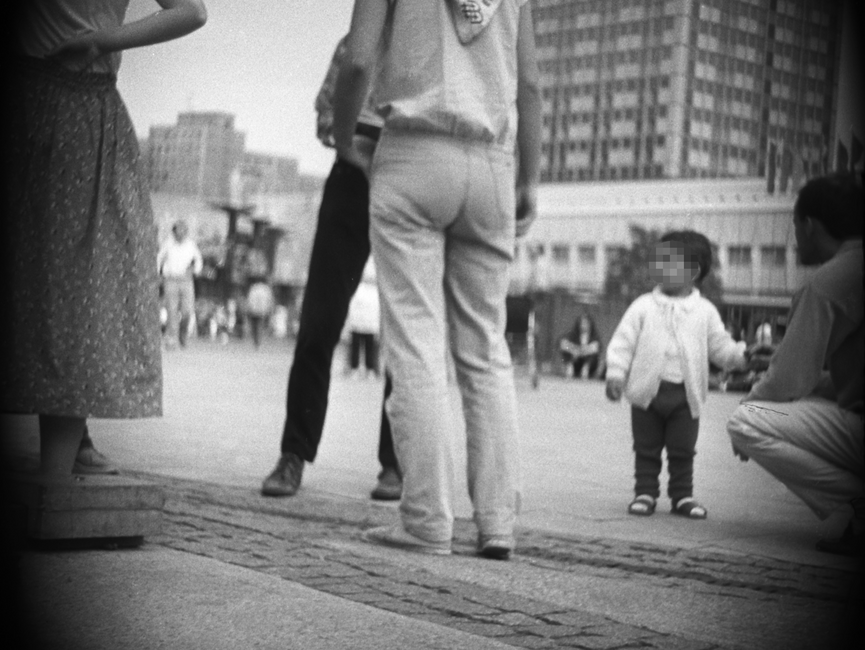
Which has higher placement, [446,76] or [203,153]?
[446,76]

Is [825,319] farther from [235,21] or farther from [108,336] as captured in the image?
[108,336]

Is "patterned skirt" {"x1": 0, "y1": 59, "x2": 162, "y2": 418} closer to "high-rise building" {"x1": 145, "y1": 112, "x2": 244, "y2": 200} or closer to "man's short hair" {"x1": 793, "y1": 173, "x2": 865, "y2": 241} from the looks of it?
"high-rise building" {"x1": 145, "y1": 112, "x2": 244, "y2": 200}

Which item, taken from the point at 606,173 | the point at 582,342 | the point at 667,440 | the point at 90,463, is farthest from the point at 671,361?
the point at 582,342

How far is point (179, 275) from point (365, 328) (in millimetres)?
10791

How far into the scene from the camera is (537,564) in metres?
3.23

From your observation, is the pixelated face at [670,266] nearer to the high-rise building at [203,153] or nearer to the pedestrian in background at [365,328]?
the high-rise building at [203,153]

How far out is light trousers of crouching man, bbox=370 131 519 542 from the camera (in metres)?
3.24

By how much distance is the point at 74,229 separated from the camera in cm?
267

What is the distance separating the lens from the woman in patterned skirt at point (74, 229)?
96.0 inches

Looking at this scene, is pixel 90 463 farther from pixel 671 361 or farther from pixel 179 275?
pixel 671 361

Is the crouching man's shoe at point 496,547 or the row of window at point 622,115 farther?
the crouching man's shoe at point 496,547

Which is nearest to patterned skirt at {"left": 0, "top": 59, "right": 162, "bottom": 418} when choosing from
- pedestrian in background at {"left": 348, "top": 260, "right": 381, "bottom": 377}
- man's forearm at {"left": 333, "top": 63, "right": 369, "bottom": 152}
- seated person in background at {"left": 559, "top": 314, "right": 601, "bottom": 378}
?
man's forearm at {"left": 333, "top": 63, "right": 369, "bottom": 152}

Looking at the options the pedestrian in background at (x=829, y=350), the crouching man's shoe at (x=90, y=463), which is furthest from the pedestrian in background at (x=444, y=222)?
the pedestrian in background at (x=829, y=350)

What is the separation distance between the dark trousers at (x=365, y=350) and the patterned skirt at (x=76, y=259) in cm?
1037
